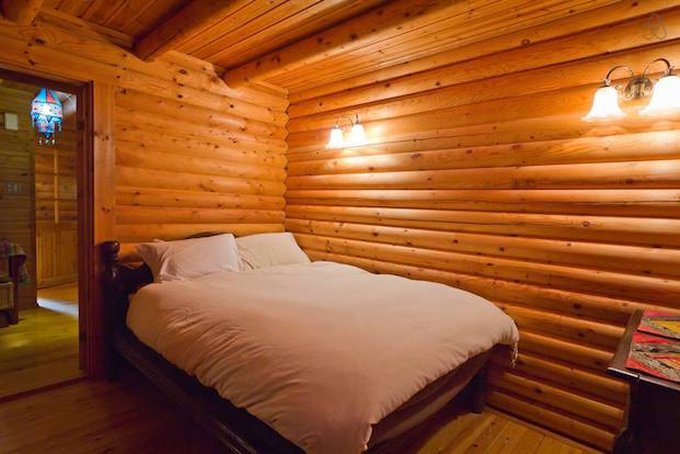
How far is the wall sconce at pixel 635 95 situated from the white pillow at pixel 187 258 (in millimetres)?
2531

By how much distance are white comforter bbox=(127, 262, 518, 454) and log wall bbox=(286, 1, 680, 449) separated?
13.6 inches

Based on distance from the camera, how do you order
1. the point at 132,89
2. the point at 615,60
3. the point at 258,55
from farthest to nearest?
the point at 258,55, the point at 132,89, the point at 615,60

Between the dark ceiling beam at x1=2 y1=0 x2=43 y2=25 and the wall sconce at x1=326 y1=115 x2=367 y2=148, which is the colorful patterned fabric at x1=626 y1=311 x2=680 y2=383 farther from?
the dark ceiling beam at x1=2 y1=0 x2=43 y2=25

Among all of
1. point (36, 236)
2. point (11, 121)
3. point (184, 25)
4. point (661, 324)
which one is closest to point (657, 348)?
point (661, 324)

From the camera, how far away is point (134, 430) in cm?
211

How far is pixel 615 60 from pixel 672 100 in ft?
1.54

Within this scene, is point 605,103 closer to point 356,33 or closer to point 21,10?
point 356,33

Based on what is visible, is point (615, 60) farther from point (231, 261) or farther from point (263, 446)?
point (231, 261)

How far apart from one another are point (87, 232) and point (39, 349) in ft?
4.07

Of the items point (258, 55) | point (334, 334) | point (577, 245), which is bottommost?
point (334, 334)

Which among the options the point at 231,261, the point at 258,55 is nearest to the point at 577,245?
the point at 231,261

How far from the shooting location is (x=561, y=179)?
2240mm

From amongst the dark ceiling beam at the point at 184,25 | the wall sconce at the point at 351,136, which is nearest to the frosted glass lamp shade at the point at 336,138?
the wall sconce at the point at 351,136

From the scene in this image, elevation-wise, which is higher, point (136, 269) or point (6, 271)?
point (136, 269)
